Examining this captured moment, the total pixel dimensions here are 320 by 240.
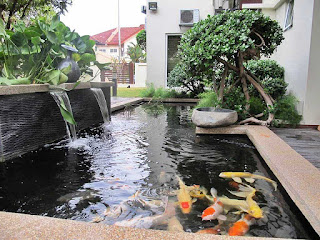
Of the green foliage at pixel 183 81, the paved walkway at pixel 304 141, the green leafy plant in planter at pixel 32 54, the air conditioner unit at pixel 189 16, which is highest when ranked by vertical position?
the air conditioner unit at pixel 189 16

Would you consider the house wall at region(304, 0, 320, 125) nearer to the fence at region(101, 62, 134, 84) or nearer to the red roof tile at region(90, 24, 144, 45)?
the fence at region(101, 62, 134, 84)

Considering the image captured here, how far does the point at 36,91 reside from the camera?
376 centimetres

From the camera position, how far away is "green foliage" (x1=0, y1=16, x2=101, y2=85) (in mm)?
3900

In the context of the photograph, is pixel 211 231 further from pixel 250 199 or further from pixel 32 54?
pixel 32 54

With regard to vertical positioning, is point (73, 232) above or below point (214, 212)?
above

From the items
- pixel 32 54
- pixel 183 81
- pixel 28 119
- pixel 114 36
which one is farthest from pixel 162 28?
pixel 114 36

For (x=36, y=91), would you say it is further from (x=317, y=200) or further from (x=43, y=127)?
(x=317, y=200)

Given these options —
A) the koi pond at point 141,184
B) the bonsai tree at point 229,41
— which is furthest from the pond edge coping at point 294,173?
the bonsai tree at point 229,41

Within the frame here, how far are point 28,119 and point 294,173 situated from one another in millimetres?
3083

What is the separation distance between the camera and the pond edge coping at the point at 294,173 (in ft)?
6.07

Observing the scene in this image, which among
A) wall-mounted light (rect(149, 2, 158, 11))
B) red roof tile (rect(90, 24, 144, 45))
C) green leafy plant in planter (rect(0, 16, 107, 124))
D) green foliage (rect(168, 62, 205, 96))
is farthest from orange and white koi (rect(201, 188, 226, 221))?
red roof tile (rect(90, 24, 144, 45))

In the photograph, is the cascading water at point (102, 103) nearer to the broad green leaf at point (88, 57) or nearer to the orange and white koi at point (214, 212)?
the broad green leaf at point (88, 57)

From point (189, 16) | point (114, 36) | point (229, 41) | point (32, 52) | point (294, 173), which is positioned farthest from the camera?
point (114, 36)

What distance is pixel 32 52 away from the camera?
4043 mm
